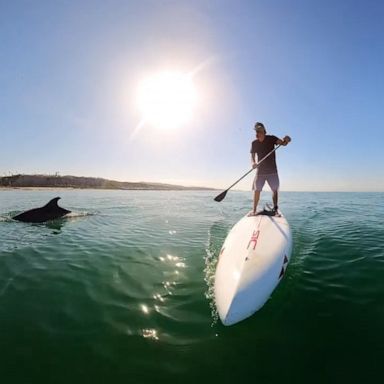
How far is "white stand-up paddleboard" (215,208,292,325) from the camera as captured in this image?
4.75 m

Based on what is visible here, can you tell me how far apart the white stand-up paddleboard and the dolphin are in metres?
11.6

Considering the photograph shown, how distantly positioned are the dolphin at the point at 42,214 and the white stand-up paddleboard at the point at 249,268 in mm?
11585

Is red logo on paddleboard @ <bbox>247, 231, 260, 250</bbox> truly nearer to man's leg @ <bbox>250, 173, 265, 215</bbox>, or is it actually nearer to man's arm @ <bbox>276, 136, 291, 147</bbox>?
man's leg @ <bbox>250, 173, 265, 215</bbox>

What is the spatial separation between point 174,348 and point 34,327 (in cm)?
228

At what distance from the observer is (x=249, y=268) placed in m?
5.64

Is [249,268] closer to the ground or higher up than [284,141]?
closer to the ground

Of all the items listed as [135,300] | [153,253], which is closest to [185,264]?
[153,253]

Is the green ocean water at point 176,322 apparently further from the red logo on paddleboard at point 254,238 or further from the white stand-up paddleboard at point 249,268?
the red logo on paddleboard at point 254,238

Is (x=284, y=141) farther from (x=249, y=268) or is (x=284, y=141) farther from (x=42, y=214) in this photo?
(x=42, y=214)

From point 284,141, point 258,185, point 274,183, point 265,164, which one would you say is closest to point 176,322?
point 258,185

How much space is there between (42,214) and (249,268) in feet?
44.3

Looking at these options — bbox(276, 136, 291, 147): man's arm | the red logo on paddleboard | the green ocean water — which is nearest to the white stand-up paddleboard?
the red logo on paddleboard

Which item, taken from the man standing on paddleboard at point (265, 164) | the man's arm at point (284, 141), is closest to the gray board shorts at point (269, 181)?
the man standing on paddleboard at point (265, 164)

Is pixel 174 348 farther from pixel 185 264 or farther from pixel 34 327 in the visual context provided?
pixel 185 264
